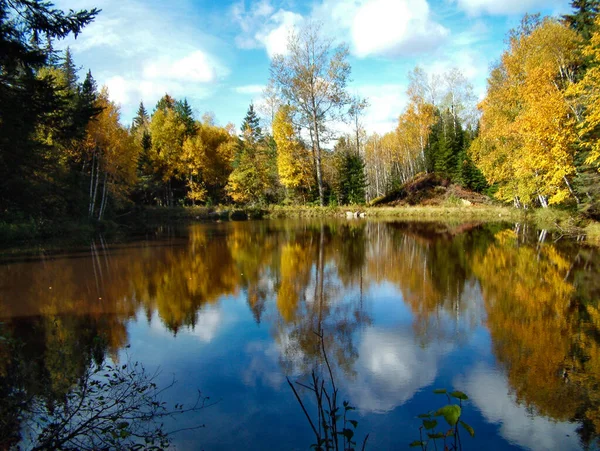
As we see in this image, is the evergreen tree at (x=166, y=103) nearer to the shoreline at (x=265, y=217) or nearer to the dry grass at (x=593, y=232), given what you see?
the shoreline at (x=265, y=217)

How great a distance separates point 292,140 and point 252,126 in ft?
38.5

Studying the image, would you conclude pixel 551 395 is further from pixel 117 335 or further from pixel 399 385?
pixel 117 335

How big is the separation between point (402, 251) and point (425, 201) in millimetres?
23980

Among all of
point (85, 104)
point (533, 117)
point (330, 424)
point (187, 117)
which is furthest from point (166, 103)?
point (330, 424)

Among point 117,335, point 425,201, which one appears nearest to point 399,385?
point 117,335

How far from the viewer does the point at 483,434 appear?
3.91 m

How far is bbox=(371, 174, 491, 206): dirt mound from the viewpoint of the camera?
117 ft

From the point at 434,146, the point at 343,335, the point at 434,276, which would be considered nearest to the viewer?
the point at 343,335

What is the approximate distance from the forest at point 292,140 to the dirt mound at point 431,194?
50.7 inches

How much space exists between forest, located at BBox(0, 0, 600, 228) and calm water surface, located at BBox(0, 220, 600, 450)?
378 centimetres

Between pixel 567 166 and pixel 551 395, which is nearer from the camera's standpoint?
pixel 551 395

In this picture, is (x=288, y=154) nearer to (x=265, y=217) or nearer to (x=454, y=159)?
(x=265, y=217)

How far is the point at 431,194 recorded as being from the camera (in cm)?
3812

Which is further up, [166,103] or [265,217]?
[166,103]
